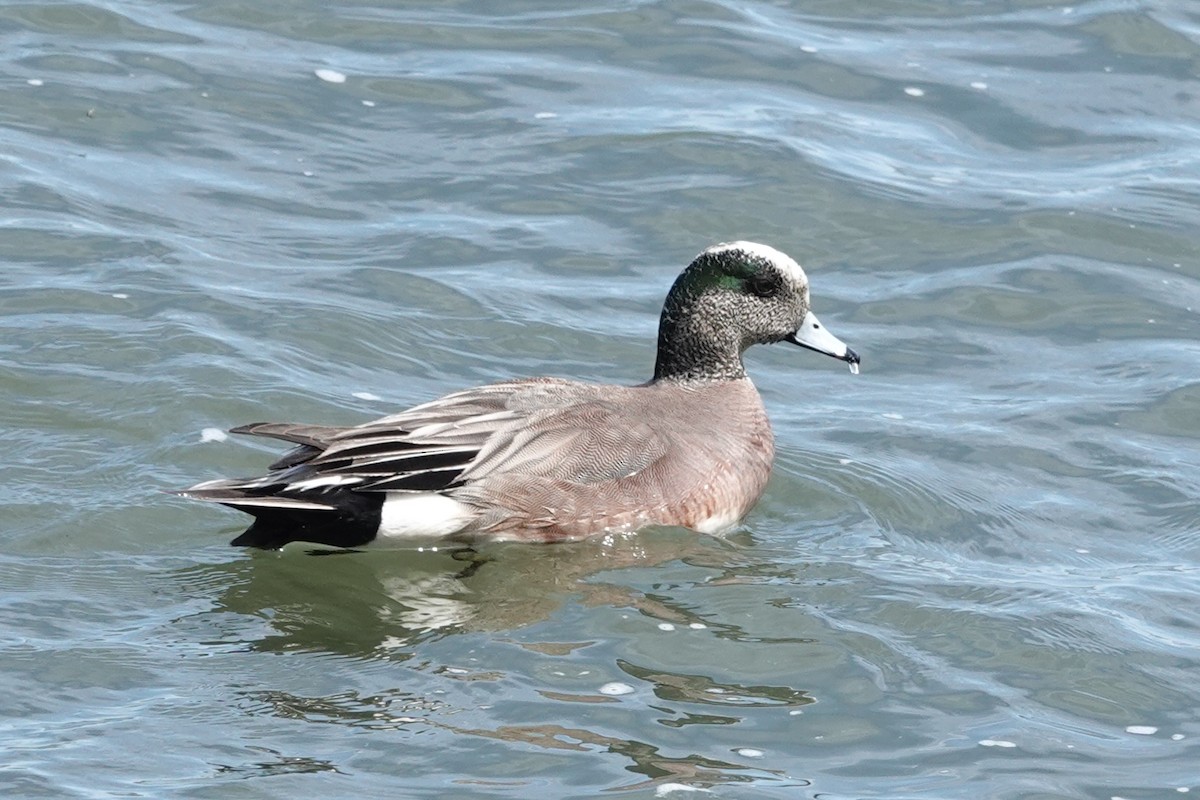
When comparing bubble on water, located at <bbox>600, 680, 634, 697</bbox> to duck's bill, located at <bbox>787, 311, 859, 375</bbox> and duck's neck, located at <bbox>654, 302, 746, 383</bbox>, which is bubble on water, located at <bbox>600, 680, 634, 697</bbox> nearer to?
duck's neck, located at <bbox>654, 302, 746, 383</bbox>

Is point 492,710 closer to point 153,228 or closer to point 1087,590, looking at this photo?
point 1087,590

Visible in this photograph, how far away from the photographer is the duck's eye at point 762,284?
27.3ft

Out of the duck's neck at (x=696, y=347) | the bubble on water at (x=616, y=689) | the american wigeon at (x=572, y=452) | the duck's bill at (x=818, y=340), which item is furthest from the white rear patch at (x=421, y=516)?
the duck's bill at (x=818, y=340)

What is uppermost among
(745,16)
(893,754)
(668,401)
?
(745,16)

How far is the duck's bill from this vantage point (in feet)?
27.9

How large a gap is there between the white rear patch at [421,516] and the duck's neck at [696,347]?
1.52 metres

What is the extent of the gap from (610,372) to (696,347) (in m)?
1.18

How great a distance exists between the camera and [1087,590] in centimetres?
756

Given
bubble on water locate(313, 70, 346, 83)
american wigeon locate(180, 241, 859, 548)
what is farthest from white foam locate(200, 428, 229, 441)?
bubble on water locate(313, 70, 346, 83)

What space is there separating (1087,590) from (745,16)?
697 centimetres

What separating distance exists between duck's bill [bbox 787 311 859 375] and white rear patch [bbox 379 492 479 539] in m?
1.96

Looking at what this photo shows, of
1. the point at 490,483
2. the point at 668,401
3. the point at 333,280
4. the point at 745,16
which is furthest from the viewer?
the point at 745,16

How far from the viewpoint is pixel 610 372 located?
9.57 m

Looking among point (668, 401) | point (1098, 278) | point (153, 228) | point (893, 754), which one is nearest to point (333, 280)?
point (153, 228)
